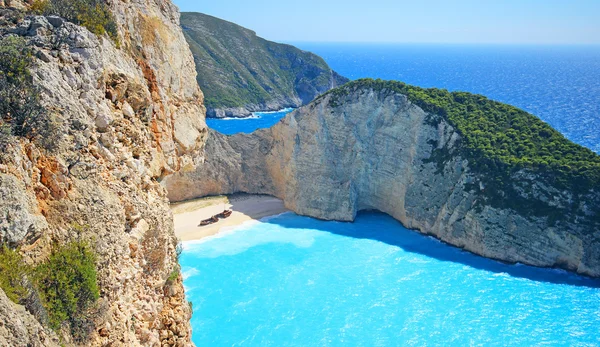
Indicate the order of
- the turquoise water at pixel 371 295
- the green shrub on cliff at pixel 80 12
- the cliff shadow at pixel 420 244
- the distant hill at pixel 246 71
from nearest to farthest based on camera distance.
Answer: the green shrub on cliff at pixel 80 12, the turquoise water at pixel 371 295, the cliff shadow at pixel 420 244, the distant hill at pixel 246 71

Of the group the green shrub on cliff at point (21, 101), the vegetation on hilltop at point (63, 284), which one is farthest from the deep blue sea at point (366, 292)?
the green shrub on cliff at point (21, 101)

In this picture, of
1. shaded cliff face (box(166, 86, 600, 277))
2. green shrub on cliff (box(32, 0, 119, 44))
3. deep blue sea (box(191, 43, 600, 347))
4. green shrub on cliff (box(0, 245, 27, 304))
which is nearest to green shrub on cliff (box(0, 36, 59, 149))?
green shrub on cliff (box(32, 0, 119, 44))

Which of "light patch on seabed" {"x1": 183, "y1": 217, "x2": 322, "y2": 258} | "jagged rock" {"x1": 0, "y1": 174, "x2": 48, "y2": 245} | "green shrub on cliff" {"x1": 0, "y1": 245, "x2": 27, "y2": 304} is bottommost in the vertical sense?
"light patch on seabed" {"x1": 183, "y1": 217, "x2": 322, "y2": 258}

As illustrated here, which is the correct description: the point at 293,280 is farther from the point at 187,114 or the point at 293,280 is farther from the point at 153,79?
the point at 153,79

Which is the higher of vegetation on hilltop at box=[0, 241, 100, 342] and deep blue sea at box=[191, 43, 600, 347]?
vegetation on hilltop at box=[0, 241, 100, 342]

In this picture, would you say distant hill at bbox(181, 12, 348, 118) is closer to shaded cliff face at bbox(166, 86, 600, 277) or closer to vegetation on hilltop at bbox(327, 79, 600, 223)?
shaded cliff face at bbox(166, 86, 600, 277)

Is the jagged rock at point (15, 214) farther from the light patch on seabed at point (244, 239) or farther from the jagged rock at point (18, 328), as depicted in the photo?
the light patch on seabed at point (244, 239)

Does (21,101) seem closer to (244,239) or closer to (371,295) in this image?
(371,295)
